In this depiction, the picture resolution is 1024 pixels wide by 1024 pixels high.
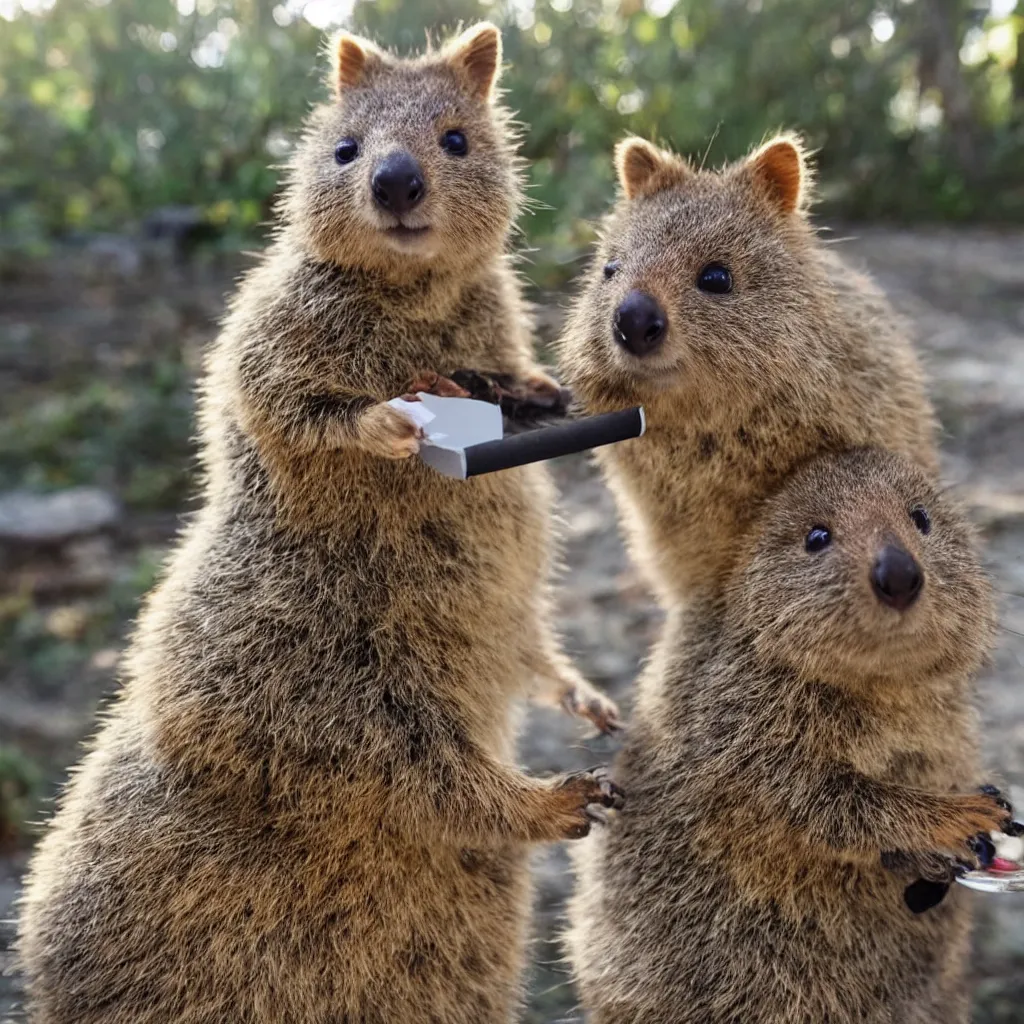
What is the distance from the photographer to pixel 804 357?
10.2 ft

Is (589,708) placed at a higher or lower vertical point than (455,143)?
lower

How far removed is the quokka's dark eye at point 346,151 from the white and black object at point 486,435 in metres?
0.75

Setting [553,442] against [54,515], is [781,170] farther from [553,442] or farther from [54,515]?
[54,515]

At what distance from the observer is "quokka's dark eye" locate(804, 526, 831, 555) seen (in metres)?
3.02

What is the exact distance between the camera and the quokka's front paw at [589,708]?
3891mm

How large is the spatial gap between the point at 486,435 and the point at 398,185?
25.8 inches

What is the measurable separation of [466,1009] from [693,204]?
7.09ft

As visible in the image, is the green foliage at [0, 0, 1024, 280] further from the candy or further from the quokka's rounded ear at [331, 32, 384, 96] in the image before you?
the candy

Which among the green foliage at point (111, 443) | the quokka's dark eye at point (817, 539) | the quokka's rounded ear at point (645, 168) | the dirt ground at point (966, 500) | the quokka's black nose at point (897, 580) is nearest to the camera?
the quokka's black nose at point (897, 580)

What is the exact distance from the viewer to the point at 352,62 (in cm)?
360

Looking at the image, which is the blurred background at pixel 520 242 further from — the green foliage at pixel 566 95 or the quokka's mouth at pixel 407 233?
the quokka's mouth at pixel 407 233

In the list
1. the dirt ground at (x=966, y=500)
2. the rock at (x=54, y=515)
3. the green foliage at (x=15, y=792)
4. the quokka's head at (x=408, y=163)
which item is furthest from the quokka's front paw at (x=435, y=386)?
the rock at (x=54, y=515)

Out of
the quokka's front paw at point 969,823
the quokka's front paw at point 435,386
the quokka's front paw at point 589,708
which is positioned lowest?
the quokka's front paw at point 589,708

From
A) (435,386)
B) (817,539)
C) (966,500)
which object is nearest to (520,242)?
(435,386)
